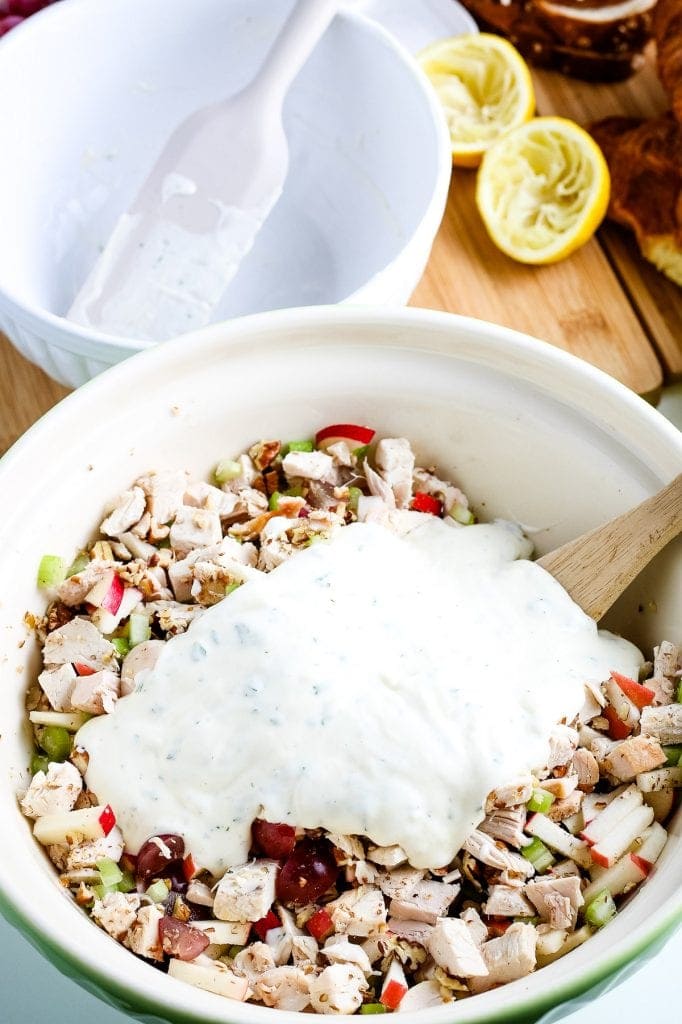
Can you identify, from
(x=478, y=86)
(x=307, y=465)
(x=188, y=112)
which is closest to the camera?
(x=307, y=465)

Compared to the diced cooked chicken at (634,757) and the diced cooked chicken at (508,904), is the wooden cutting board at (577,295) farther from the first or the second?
the diced cooked chicken at (508,904)

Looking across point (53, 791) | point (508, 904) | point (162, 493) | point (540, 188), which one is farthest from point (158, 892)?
point (540, 188)

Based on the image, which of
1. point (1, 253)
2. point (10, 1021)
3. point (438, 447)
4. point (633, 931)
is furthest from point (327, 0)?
point (10, 1021)

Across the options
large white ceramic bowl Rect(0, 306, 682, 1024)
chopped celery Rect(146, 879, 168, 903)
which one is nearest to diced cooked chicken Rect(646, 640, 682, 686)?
large white ceramic bowl Rect(0, 306, 682, 1024)

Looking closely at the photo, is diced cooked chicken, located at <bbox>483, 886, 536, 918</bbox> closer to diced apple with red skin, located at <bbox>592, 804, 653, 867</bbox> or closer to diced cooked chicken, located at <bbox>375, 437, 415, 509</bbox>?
diced apple with red skin, located at <bbox>592, 804, 653, 867</bbox>

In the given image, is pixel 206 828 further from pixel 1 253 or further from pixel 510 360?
pixel 1 253

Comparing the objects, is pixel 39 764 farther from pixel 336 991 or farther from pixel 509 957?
pixel 509 957
